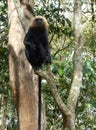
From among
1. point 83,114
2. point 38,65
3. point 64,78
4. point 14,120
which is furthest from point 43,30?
point 14,120

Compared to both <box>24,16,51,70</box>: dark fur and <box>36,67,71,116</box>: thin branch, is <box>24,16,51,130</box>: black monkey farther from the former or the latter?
<box>36,67,71,116</box>: thin branch

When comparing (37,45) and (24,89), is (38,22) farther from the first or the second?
(24,89)

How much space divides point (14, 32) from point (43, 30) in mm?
321

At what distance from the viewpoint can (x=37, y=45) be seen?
3775 millimetres

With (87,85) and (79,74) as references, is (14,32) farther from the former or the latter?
(87,85)

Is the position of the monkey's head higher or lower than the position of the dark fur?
higher

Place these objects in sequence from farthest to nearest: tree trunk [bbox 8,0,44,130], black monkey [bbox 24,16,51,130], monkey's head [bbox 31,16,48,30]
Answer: monkey's head [bbox 31,16,48,30]
tree trunk [bbox 8,0,44,130]
black monkey [bbox 24,16,51,130]

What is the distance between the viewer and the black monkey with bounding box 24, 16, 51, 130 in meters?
3.50

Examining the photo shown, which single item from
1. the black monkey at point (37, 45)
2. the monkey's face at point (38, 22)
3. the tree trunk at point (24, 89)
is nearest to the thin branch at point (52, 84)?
the black monkey at point (37, 45)

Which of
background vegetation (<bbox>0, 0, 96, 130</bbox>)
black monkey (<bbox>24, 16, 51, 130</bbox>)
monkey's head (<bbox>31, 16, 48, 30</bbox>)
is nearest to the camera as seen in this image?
black monkey (<bbox>24, 16, 51, 130</bbox>)

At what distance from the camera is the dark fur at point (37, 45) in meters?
3.52

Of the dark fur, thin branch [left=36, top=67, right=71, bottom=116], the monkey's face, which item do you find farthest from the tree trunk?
thin branch [left=36, top=67, right=71, bottom=116]

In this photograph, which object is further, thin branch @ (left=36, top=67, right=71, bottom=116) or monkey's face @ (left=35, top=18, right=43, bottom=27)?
monkey's face @ (left=35, top=18, right=43, bottom=27)

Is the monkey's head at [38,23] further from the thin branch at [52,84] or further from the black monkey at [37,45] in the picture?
the thin branch at [52,84]
